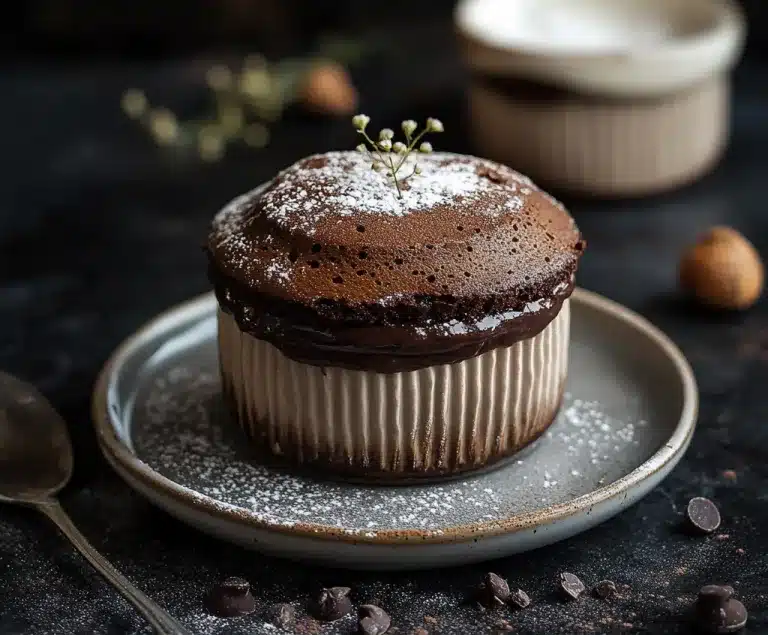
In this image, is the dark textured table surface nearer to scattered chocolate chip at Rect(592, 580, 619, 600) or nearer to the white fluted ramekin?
scattered chocolate chip at Rect(592, 580, 619, 600)

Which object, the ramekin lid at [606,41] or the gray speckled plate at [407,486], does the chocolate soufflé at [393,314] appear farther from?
the ramekin lid at [606,41]

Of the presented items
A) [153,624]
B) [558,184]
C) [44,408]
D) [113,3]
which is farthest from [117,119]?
[153,624]

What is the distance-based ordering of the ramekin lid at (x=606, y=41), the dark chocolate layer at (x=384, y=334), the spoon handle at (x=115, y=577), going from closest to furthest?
the spoon handle at (x=115, y=577) < the dark chocolate layer at (x=384, y=334) < the ramekin lid at (x=606, y=41)

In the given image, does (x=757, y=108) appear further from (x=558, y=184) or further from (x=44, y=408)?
(x=44, y=408)

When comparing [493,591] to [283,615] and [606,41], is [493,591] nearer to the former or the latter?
[283,615]

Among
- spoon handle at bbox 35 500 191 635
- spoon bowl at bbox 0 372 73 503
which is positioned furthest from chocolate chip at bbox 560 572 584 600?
spoon bowl at bbox 0 372 73 503

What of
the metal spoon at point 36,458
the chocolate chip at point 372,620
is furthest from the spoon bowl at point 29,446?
the chocolate chip at point 372,620

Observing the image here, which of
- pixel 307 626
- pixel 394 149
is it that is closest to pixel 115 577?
pixel 307 626

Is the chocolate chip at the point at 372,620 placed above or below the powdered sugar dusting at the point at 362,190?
below
